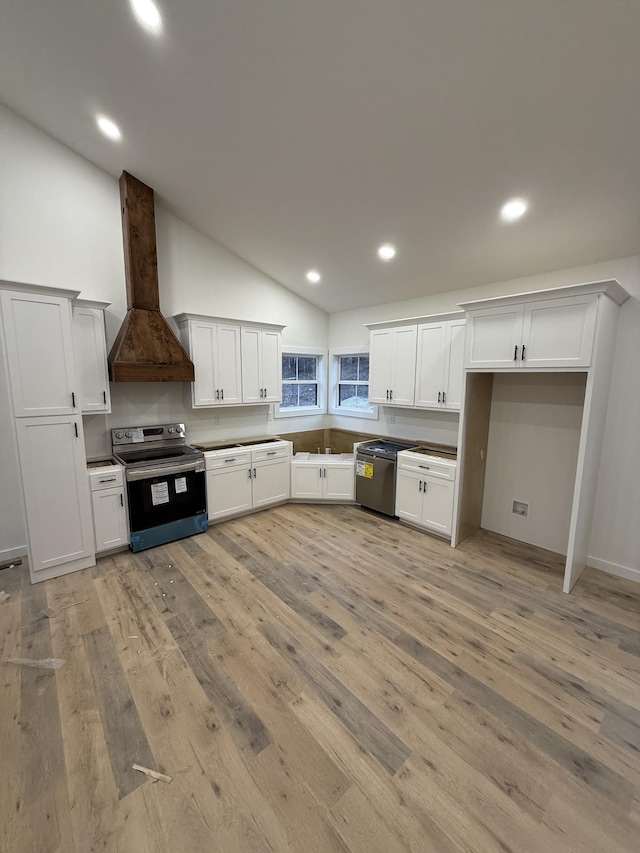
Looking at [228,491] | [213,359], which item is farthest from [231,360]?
[228,491]

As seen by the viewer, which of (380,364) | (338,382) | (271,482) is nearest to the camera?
(380,364)

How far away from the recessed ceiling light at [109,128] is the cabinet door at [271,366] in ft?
7.09

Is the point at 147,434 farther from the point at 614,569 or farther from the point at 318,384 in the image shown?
the point at 614,569

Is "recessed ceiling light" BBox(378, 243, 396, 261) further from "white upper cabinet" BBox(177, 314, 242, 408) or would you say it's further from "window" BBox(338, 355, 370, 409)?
"white upper cabinet" BBox(177, 314, 242, 408)

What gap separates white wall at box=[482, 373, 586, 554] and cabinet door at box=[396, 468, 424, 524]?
0.77 m

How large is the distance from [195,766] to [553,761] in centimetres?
164

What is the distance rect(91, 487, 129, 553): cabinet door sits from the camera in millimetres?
3213

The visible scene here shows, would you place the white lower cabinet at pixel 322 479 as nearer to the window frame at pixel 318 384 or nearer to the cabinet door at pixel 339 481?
the cabinet door at pixel 339 481

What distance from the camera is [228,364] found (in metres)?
4.14

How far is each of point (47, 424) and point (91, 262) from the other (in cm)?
170

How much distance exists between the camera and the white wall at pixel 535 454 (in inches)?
129

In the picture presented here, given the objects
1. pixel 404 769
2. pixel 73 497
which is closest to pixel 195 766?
pixel 404 769

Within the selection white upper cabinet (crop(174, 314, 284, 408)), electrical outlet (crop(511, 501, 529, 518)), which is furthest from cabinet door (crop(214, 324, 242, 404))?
electrical outlet (crop(511, 501, 529, 518))

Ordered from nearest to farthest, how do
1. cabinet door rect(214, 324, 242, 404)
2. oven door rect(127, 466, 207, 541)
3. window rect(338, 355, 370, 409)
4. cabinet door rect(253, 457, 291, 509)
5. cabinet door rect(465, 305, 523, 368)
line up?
1. cabinet door rect(465, 305, 523, 368)
2. oven door rect(127, 466, 207, 541)
3. cabinet door rect(214, 324, 242, 404)
4. cabinet door rect(253, 457, 291, 509)
5. window rect(338, 355, 370, 409)
